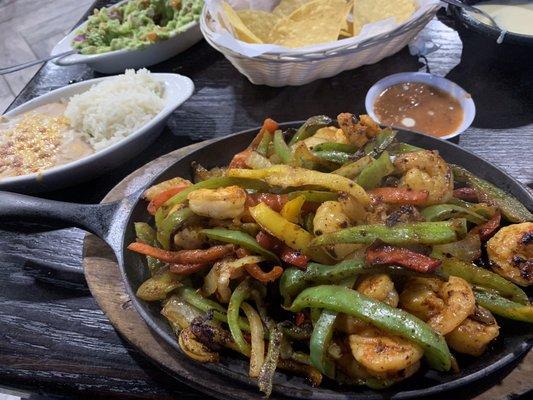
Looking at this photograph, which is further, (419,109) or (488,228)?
(419,109)

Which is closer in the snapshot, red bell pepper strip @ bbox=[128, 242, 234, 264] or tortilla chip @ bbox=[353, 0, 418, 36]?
red bell pepper strip @ bbox=[128, 242, 234, 264]

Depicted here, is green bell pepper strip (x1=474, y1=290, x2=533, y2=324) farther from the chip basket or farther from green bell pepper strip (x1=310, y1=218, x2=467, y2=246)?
the chip basket

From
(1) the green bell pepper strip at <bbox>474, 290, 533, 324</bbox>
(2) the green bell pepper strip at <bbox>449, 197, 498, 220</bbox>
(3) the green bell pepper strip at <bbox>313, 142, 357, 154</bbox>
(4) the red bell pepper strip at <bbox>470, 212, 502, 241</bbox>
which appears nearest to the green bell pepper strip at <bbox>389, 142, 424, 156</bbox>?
(3) the green bell pepper strip at <bbox>313, 142, 357, 154</bbox>

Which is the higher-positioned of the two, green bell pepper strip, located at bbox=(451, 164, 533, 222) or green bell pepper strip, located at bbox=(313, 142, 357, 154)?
green bell pepper strip, located at bbox=(313, 142, 357, 154)

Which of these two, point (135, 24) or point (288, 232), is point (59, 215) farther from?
point (135, 24)

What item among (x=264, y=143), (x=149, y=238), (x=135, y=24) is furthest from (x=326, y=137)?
(x=135, y=24)

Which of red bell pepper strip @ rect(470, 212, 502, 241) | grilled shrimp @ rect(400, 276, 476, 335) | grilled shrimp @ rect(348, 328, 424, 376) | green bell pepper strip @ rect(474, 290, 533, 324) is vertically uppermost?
grilled shrimp @ rect(348, 328, 424, 376)

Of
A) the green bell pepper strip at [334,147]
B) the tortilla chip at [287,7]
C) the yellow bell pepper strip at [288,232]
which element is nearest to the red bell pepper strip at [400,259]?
the yellow bell pepper strip at [288,232]
